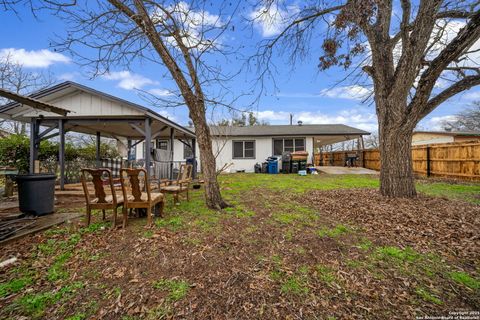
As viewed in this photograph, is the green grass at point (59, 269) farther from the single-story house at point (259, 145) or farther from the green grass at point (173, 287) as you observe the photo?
the single-story house at point (259, 145)

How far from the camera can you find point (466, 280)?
2.31 meters

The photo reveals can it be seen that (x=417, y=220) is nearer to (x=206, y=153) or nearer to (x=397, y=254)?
(x=397, y=254)

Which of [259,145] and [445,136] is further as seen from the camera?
[445,136]

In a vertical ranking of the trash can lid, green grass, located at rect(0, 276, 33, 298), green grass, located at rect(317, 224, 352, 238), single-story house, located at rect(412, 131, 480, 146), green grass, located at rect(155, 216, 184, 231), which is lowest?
green grass, located at rect(0, 276, 33, 298)

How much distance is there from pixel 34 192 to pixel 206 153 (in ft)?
11.9

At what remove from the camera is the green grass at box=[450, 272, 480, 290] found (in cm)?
223

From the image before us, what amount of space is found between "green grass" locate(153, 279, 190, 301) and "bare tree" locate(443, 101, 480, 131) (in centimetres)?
3828

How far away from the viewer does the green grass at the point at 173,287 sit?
2.12 metres

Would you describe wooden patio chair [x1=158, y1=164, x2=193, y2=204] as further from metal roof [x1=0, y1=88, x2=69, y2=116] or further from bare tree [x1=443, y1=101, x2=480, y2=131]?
bare tree [x1=443, y1=101, x2=480, y2=131]

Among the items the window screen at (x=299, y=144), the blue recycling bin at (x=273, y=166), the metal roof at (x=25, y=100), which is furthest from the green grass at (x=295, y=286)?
the window screen at (x=299, y=144)

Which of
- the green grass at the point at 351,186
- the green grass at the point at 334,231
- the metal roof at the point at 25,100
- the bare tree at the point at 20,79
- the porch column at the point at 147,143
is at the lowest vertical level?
the green grass at the point at 334,231

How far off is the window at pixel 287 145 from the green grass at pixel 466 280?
1409 centimetres

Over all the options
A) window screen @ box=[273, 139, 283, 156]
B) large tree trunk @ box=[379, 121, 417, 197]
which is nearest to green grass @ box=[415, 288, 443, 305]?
large tree trunk @ box=[379, 121, 417, 197]

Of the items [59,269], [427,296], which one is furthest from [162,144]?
[427,296]
